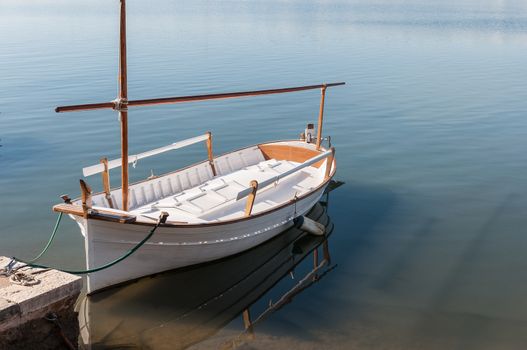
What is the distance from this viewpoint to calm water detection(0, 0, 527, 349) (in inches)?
530

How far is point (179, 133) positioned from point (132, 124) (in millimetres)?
3250

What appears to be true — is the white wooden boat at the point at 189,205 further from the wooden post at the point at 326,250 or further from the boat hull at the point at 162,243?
the wooden post at the point at 326,250

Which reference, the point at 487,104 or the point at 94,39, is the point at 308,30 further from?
the point at 487,104

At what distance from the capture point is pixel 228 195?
16797 millimetres

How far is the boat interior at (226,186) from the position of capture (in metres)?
15.3

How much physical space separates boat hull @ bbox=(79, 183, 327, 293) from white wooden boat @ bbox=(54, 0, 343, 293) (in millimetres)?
23

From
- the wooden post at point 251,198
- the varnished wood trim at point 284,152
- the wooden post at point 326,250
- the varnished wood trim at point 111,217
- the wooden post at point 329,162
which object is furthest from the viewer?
the varnished wood trim at point 284,152

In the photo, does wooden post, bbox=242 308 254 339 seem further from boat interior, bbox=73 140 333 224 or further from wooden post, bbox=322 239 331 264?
wooden post, bbox=322 239 331 264

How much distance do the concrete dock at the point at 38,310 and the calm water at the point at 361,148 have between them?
2.60 m

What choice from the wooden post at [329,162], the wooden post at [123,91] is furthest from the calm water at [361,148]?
the wooden post at [123,91]

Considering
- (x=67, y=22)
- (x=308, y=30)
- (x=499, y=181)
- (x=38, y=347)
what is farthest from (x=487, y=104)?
(x=67, y=22)

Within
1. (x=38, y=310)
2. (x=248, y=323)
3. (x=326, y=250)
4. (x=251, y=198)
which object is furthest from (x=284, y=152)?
(x=38, y=310)

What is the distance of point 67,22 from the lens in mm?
79312

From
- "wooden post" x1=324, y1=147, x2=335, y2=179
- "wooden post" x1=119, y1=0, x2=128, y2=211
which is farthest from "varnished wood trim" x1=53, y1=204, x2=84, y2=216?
"wooden post" x1=324, y1=147, x2=335, y2=179
